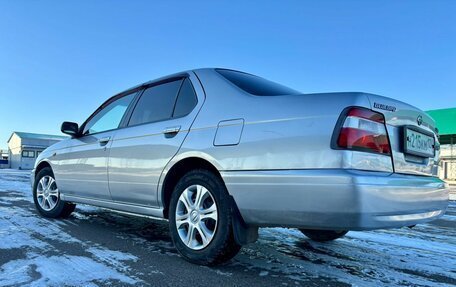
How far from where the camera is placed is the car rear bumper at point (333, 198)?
6.80ft

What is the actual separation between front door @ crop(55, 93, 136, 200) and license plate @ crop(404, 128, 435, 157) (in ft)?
9.31

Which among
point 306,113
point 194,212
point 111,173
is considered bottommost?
point 194,212

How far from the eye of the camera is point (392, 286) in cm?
245

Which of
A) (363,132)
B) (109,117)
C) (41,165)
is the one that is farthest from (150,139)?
(41,165)

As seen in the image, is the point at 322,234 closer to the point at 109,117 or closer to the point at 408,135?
the point at 408,135

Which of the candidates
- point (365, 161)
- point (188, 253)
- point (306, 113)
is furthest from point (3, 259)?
point (365, 161)

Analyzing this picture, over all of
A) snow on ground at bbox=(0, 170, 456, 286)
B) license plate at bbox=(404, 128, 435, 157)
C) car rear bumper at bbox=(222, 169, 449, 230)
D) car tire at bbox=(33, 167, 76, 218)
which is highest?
license plate at bbox=(404, 128, 435, 157)

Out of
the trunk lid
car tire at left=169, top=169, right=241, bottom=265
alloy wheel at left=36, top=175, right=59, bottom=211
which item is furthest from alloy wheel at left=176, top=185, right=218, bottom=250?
alloy wheel at left=36, top=175, right=59, bottom=211

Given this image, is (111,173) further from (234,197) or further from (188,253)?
(234,197)

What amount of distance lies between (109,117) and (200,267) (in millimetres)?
2350

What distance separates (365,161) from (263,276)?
1.10 m

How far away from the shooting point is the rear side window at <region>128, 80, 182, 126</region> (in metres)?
3.42

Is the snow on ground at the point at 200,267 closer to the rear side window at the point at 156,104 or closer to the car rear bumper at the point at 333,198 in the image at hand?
the car rear bumper at the point at 333,198

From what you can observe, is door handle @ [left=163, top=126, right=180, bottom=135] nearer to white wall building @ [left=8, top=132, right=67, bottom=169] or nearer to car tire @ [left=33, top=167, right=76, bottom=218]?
car tire @ [left=33, top=167, right=76, bottom=218]
